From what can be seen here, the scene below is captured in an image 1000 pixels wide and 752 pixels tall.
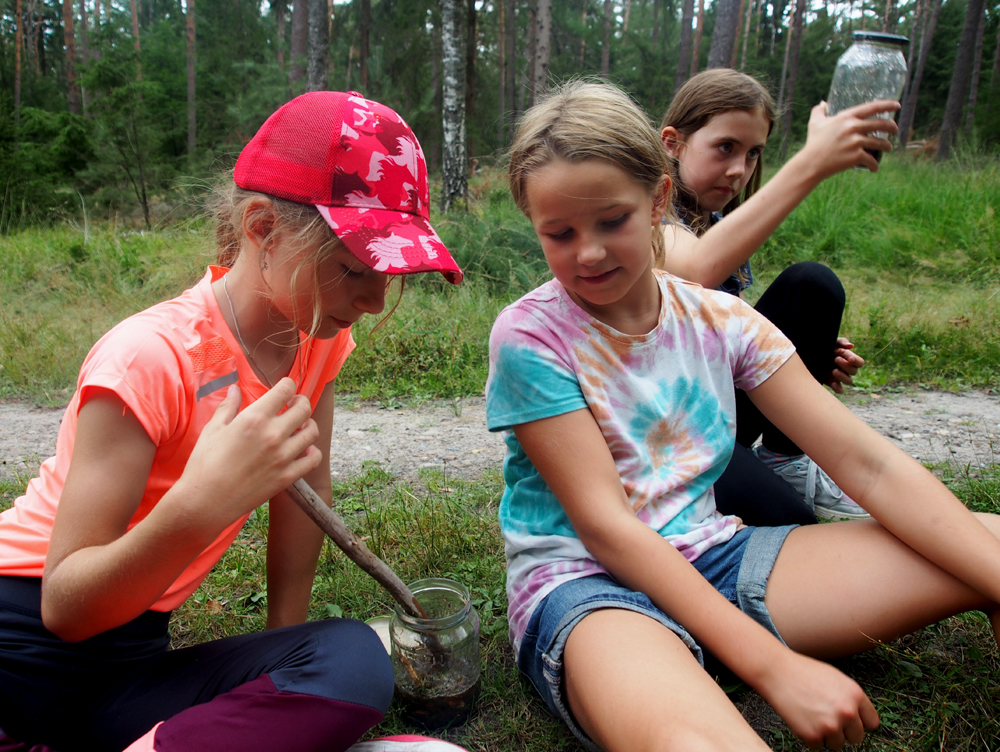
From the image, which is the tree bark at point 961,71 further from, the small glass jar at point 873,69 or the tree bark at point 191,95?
the tree bark at point 191,95

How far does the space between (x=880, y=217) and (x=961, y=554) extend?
702cm

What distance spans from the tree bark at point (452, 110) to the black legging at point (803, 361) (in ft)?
19.2

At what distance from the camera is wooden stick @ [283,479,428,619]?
1236 mm

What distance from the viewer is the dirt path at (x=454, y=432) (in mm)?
2852

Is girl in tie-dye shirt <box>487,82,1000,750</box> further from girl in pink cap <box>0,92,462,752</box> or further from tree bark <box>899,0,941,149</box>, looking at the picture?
tree bark <box>899,0,941,149</box>

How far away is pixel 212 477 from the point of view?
1.04m

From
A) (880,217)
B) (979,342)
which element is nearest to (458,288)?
(979,342)

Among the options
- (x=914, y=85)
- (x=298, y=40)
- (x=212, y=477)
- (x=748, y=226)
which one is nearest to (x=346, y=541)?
(x=212, y=477)

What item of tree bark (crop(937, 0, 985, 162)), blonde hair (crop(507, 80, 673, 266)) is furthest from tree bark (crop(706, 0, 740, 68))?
blonde hair (crop(507, 80, 673, 266))

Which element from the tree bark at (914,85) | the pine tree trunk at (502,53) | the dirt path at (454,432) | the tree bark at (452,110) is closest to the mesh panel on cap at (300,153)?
the dirt path at (454,432)

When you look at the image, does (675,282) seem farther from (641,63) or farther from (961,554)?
(641,63)

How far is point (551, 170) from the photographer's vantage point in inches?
54.0

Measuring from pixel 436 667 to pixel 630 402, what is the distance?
0.70m

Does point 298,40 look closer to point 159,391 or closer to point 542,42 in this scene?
point 542,42
